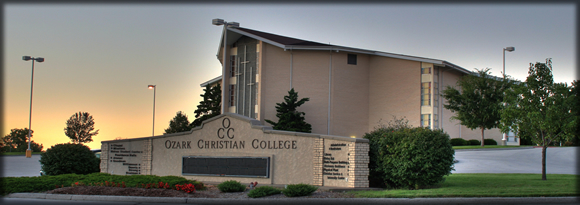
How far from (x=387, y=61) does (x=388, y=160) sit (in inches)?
957

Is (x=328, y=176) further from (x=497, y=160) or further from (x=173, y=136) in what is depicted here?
(x=497, y=160)

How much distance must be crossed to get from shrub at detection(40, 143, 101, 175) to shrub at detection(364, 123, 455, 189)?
46.1ft

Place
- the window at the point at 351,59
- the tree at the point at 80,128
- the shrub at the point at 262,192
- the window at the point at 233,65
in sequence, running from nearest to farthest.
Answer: the shrub at the point at 262,192 → the window at the point at 351,59 → the window at the point at 233,65 → the tree at the point at 80,128

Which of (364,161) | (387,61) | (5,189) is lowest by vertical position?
(5,189)

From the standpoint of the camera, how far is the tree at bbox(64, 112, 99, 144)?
254 ft

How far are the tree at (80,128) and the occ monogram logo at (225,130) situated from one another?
6396 centimetres

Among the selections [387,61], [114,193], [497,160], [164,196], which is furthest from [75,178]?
[387,61]

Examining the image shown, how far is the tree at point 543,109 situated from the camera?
18.5 meters

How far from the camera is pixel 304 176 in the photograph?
18203mm

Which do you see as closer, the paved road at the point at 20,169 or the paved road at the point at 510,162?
the paved road at the point at 510,162

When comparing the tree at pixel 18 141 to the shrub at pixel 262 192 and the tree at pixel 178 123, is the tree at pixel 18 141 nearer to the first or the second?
the tree at pixel 178 123

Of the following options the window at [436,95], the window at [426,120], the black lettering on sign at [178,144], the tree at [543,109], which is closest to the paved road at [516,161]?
the window at [426,120]

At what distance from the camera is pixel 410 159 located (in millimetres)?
16984

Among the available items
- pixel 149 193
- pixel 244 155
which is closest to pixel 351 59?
pixel 244 155
